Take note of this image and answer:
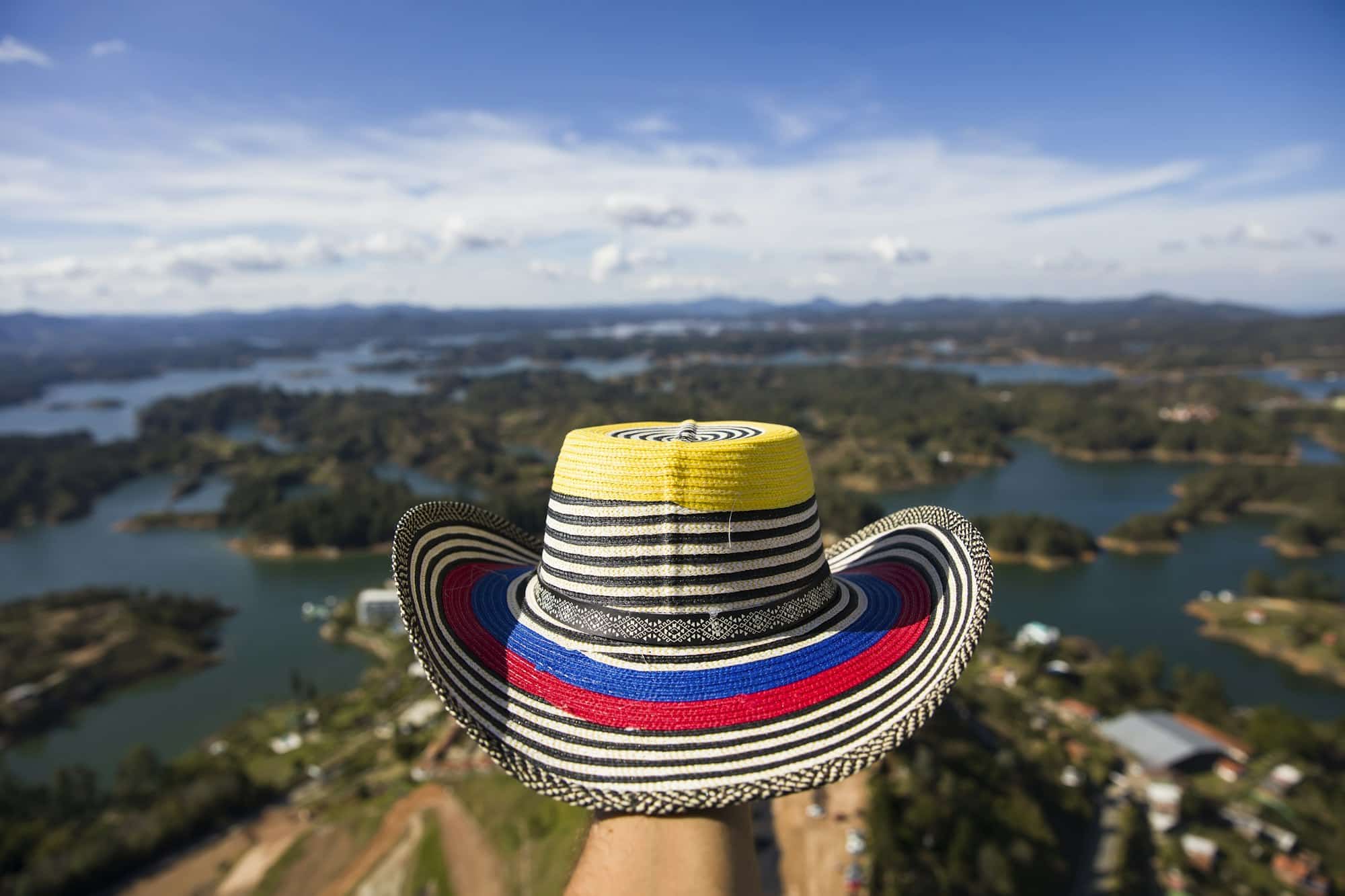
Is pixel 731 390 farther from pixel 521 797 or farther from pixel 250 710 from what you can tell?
pixel 521 797

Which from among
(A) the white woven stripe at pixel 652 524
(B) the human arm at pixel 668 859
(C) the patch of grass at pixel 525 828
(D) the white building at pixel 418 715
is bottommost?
(D) the white building at pixel 418 715

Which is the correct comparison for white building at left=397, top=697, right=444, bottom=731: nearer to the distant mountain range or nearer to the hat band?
the hat band

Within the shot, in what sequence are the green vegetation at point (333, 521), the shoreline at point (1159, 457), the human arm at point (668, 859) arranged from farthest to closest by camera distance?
the shoreline at point (1159, 457) < the green vegetation at point (333, 521) < the human arm at point (668, 859)

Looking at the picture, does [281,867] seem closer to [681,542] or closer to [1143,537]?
[681,542]

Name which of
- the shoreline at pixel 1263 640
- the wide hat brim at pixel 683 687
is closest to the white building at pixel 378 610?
the wide hat brim at pixel 683 687

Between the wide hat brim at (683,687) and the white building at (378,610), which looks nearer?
the wide hat brim at (683,687)

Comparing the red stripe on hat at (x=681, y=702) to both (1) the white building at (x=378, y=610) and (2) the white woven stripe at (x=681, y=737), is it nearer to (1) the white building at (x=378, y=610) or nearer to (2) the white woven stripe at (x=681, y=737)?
(2) the white woven stripe at (x=681, y=737)
